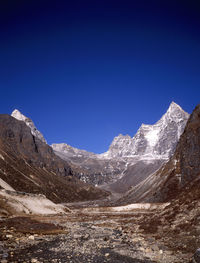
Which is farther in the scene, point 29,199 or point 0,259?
point 29,199

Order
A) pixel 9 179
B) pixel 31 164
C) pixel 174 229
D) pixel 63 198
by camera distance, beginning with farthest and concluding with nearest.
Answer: pixel 31 164 < pixel 63 198 < pixel 9 179 < pixel 174 229

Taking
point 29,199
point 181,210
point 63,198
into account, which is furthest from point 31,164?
point 181,210

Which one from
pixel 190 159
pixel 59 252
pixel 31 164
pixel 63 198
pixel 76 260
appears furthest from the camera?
pixel 31 164

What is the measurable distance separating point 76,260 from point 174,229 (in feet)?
48.9

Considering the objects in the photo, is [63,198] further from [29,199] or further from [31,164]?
[29,199]

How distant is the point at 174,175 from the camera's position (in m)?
108

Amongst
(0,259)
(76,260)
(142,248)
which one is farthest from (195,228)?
(0,259)

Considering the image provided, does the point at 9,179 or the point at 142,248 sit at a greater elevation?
the point at 9,179

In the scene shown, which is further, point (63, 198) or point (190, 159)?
point (63, 198)

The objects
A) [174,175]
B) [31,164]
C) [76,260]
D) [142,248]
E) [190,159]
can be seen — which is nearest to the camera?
[76,260]

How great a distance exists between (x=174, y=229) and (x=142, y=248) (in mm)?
7353

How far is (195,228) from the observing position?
2764cm

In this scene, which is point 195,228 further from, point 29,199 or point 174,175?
point 174,175

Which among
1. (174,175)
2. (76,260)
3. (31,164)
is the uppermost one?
(31,164)
